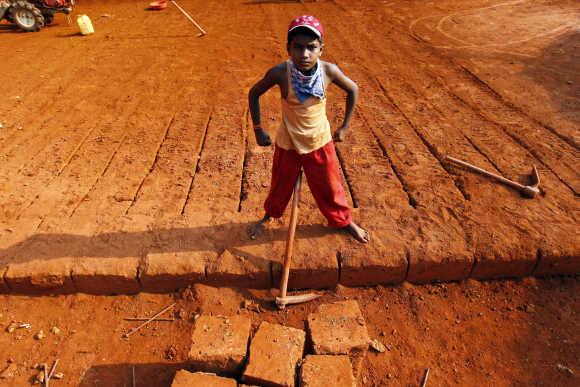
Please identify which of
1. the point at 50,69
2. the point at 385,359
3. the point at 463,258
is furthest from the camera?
the point at 50,69

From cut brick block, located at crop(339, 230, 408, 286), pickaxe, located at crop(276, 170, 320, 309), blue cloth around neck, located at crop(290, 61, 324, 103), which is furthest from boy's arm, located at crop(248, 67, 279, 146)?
cut brick block, located at crop(339, 230, 408, 286)

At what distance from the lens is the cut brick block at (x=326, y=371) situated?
183 cm

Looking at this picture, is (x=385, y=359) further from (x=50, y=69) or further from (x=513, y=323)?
(x=50, y=69)

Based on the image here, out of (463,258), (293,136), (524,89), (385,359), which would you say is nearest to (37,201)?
(293,136)

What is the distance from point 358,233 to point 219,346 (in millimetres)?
1266

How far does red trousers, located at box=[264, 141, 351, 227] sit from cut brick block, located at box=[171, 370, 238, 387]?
1.22 metres

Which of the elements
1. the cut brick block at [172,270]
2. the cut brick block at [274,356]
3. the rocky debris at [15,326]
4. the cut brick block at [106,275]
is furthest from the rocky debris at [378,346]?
the rocky debris at [15,326]

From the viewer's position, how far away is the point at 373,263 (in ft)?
8.57

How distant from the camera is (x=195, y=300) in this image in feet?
8.50

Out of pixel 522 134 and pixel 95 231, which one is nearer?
pixel 95 231

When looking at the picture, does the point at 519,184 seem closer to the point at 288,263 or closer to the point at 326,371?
the point at 288,263

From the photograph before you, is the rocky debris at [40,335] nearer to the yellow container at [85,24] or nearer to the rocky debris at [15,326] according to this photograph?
A: the rocky debris at [15,326]

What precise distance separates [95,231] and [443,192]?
2.81 m

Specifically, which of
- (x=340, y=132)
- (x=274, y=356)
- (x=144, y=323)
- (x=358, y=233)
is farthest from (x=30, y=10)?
(x=274, y=356)
